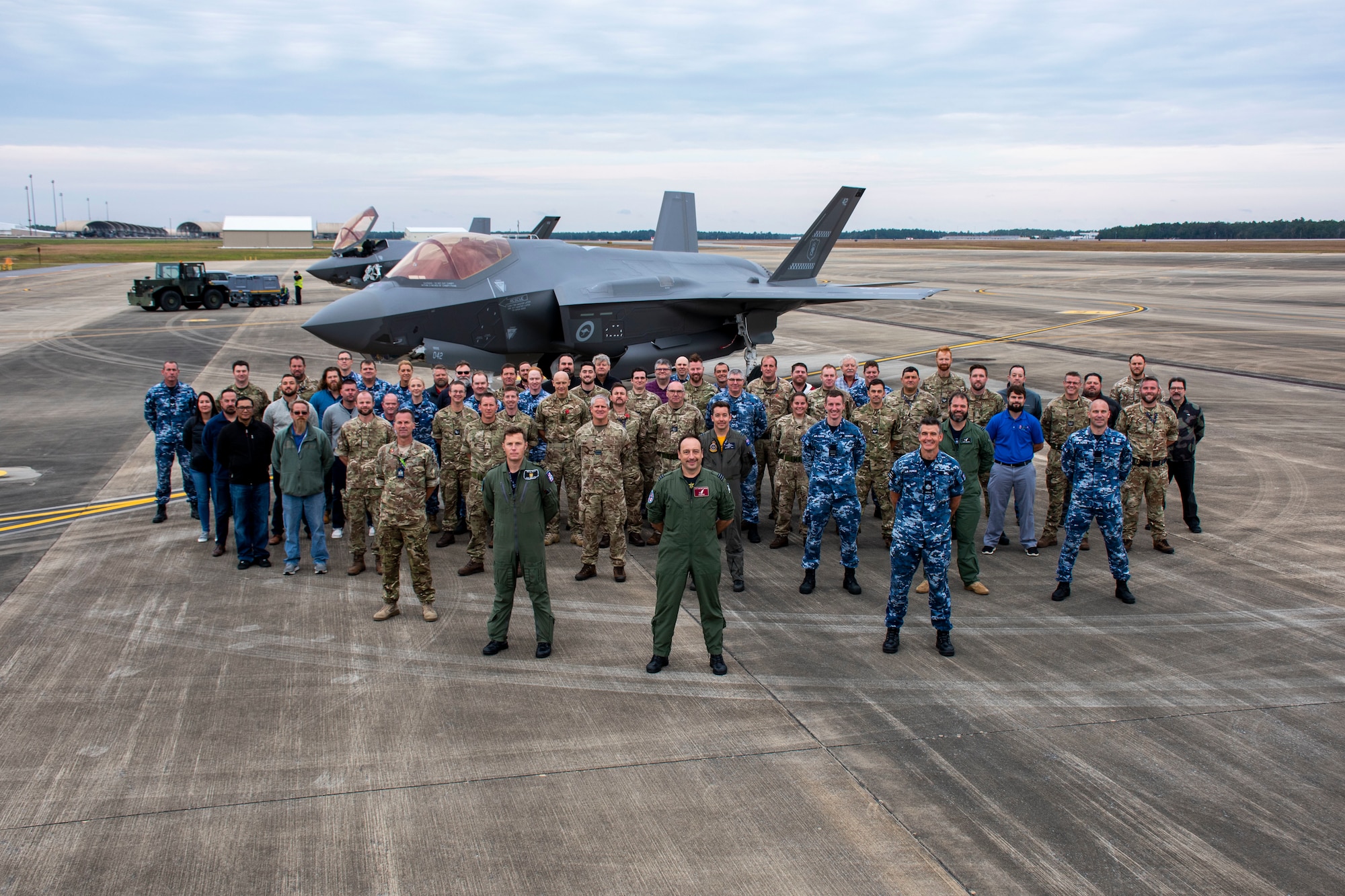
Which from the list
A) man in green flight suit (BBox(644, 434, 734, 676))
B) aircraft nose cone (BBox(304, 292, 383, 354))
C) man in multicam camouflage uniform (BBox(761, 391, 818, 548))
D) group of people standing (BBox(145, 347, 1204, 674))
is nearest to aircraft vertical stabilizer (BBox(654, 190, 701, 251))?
aircraft nose cone (BBox(304, 292, 383, 354))

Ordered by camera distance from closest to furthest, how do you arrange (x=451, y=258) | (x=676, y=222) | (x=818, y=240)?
(x=451, y=258) → (x=818, y=240) → (x=676, y=222)

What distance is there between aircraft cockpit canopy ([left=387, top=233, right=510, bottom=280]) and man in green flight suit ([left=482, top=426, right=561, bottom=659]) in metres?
7.06

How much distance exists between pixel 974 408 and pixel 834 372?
1.56 m

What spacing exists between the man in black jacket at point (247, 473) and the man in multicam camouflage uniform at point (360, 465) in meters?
0.71

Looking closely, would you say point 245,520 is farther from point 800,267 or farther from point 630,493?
point 800,267

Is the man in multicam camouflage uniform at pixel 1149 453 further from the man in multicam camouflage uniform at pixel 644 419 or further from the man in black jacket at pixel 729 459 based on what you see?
the man in multicam camouflage uniform at pixel 644 419

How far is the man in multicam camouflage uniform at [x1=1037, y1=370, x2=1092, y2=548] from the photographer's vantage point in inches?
364

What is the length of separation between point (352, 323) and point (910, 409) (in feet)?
24.7

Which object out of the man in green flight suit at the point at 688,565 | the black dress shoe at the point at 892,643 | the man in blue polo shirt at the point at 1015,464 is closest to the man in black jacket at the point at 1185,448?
the man in blue polo shirt at the point at 1015,464

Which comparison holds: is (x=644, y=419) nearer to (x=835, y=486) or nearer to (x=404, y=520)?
(x=835, y=486)

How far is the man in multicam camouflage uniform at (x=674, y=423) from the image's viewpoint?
886 cm

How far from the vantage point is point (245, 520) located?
27.7 feet

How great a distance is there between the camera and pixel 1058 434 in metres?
9.30

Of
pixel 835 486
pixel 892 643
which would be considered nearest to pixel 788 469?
pixel 835 486
